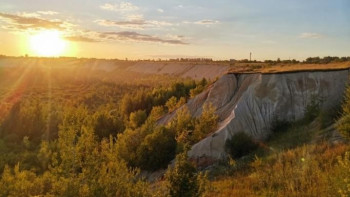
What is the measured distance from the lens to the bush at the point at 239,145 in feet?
73.3

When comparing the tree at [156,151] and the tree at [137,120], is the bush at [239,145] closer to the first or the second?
the tree at [156,151]

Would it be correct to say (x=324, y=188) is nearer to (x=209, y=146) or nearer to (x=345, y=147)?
(x=345, y=147)

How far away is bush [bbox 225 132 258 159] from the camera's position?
22330mm

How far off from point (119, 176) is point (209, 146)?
1229 centimetres

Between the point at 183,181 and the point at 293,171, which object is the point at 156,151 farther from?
the point at 183,181

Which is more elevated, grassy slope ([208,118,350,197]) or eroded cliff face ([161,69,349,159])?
eroded cliff face ([161,69,349,159])

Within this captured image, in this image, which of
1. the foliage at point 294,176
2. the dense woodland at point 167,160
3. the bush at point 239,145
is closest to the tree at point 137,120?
the dense woodland at point 167,160

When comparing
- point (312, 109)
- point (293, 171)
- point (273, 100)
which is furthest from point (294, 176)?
point (273, 100)

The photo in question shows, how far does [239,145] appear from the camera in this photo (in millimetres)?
22719

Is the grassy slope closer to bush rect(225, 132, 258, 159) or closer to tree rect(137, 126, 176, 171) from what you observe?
bush rect(225, 132, 258, 159)

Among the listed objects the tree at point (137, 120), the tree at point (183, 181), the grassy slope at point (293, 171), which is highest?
the tree at point (183, 181)

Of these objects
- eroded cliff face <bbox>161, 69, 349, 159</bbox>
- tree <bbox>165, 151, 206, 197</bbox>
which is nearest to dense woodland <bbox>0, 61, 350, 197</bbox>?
tree <bbox>165, 151, 206, 197</bbox>

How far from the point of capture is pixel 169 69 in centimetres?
14375

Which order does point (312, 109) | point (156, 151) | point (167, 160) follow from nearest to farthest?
point (167, 160), point (156, 151), point (312, 109)
